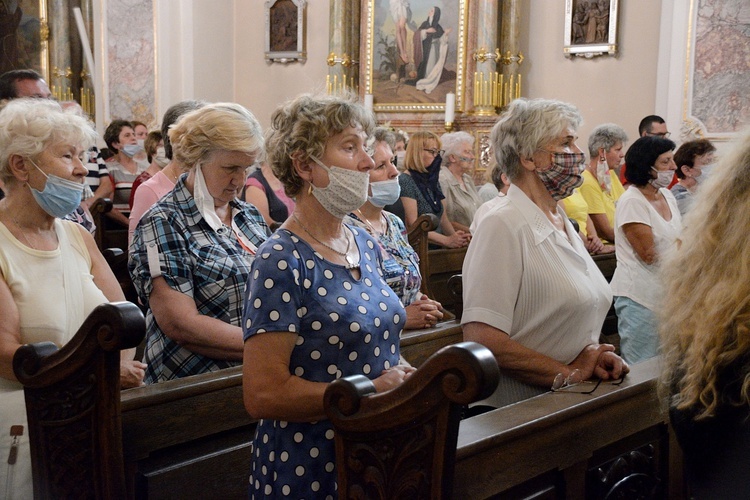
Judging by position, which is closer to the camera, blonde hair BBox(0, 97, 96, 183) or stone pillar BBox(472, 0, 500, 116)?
blonde hair BBox(0, 97, 96, 183)

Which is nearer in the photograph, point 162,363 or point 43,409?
point 43,409

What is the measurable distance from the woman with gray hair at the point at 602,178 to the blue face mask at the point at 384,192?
2745 mm

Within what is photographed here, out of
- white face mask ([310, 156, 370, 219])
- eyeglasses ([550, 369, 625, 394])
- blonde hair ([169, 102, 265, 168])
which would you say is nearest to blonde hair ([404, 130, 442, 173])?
blonde hair ([169, 102, 265, 168])

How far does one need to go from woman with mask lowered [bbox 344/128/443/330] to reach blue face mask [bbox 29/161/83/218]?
0.92 meters

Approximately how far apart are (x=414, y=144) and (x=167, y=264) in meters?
3.65

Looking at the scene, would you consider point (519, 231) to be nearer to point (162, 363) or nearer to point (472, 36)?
point (162, 363)

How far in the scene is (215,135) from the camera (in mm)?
2900

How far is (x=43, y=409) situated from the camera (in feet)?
6.93

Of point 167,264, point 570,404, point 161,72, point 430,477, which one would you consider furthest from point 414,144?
point 161,72

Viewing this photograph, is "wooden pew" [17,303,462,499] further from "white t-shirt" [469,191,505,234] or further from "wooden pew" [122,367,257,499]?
"white t-shirt" [469,191,505,234]

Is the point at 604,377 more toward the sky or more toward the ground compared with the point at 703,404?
more toward the ground

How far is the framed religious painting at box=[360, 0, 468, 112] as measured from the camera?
34.3ft

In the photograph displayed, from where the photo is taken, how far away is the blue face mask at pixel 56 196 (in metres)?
2.56

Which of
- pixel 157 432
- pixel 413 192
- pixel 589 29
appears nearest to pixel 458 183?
pixel 413 192
